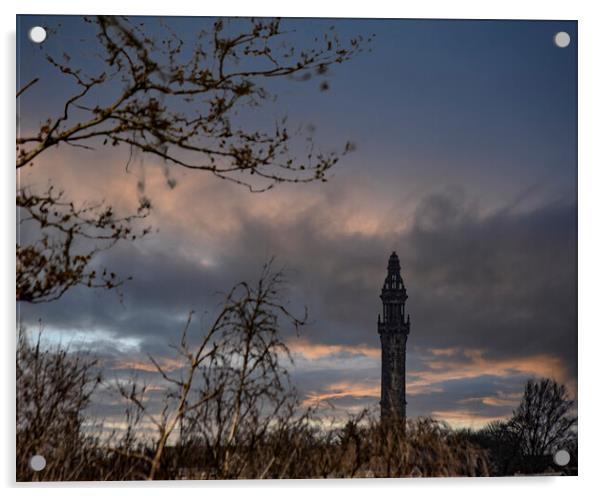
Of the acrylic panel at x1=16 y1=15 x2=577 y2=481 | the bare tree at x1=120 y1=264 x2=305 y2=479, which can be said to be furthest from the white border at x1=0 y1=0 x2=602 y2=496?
the bare tree at x1=120 y1=264 x2=305 y2=479

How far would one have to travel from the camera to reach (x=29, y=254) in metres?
5.38

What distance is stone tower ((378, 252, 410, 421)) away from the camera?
5488mm

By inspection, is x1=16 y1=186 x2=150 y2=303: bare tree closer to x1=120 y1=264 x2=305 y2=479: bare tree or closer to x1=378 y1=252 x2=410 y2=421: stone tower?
x1=120 y1=264 x2=305 y2=479: bare tree

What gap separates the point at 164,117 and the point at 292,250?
106 cm

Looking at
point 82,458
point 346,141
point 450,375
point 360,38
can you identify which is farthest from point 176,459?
point 360,38

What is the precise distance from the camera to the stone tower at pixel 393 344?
549cm

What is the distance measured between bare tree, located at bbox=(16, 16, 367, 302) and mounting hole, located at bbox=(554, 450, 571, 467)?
6.97 feet

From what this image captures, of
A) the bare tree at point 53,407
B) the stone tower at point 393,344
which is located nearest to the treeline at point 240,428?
the bare tree at point 53,407

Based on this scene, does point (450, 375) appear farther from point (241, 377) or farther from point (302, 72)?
point (302, 72)

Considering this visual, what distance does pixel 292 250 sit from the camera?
554 centimetres

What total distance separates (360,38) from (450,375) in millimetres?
2031
